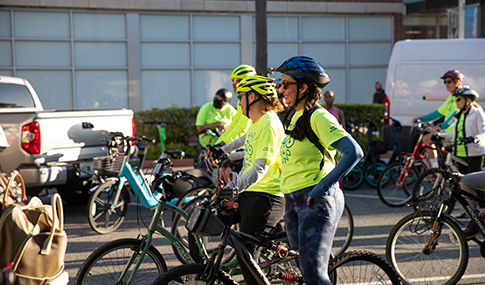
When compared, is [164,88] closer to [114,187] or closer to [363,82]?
[363,82]

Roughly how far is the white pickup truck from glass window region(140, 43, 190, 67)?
10763 millimetres

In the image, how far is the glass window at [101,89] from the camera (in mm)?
18156

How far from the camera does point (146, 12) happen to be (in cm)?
1830

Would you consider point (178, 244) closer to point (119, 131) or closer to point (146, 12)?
point (119, 131)

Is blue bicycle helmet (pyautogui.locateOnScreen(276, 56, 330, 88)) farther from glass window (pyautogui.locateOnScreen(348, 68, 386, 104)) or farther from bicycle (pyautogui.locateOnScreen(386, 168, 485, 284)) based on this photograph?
glass window (pyautogui.locateOnScreen(348, 68, 386, 104))

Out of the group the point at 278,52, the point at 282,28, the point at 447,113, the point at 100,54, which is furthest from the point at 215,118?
the point at 282,28

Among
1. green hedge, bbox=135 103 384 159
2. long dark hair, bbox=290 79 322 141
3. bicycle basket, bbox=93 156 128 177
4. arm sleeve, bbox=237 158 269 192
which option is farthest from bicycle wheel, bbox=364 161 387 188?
long dark hair, bbox=290 79 322 141

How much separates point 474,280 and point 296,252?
2420 mm

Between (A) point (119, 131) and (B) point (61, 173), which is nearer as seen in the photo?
(B) point (61, 173)

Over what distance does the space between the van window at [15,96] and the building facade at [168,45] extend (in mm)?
9378

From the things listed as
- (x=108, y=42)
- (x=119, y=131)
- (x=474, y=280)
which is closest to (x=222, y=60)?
(x=108, y=42)

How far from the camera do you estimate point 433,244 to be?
4.70 metres

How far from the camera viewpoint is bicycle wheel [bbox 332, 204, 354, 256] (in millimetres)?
5703

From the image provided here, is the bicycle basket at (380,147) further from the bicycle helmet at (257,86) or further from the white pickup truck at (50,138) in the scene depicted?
the bicycle helmet at (257,86)
